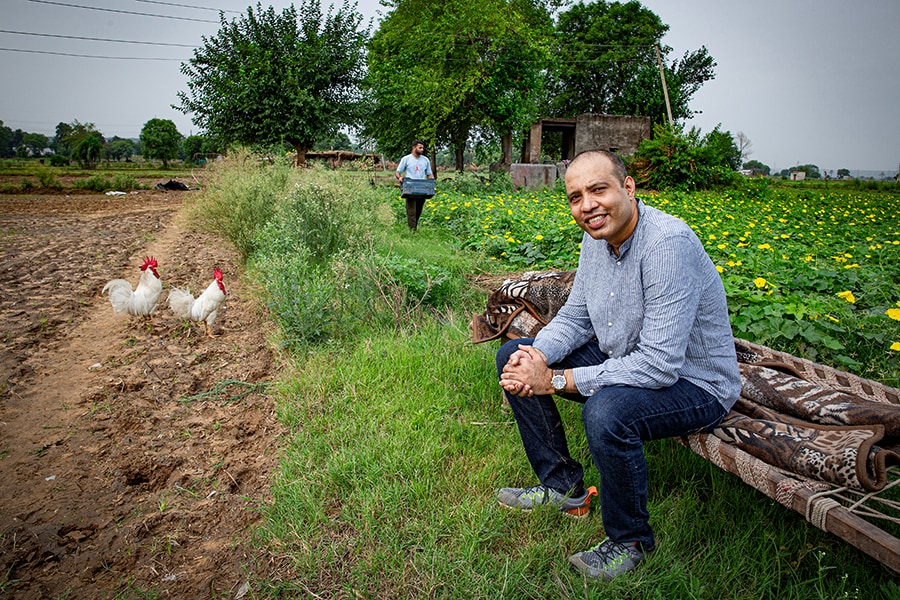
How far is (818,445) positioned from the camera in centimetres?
191

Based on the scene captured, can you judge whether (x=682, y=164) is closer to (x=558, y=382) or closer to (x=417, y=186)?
(x=417, y=186)

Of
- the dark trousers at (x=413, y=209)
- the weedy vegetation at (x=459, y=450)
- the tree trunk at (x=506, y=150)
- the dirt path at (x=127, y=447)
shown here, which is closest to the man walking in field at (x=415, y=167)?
the dark trousers at (x=413, y=209)

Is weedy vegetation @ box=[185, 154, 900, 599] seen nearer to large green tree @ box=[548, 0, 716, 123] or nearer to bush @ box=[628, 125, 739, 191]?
bush @ box=[628, 125, 739, 191]

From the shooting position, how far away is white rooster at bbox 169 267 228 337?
16.6ft

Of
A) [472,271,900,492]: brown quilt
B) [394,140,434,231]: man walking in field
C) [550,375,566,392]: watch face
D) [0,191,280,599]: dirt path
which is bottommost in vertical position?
[0,191,280,599]: dirt path

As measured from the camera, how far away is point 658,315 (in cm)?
199

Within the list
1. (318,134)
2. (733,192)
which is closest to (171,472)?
(733,192)

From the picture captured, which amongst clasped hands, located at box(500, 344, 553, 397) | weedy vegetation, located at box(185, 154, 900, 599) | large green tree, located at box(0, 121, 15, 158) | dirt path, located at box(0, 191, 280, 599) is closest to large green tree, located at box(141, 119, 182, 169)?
large green tree, located at box(0, 121, 15, 158)

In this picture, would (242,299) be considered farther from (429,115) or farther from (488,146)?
(488,146)

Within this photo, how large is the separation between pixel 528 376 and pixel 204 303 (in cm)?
406

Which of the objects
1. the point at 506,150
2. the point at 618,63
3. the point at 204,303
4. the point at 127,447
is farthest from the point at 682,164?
the point at 618,63

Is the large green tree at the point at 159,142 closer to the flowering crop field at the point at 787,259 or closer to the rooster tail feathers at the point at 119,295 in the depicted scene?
the flowering crop field at the point at 787,259

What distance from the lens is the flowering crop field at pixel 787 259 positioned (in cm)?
357

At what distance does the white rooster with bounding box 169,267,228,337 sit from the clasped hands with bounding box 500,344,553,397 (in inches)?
149
